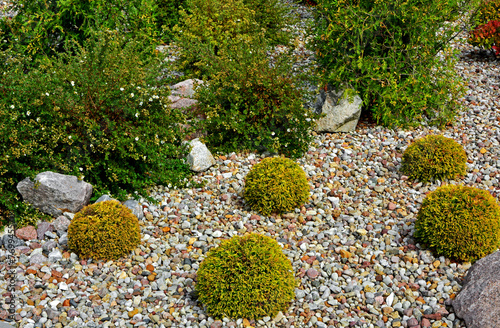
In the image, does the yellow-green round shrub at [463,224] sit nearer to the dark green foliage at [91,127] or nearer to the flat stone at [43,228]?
the dark green foliage at [91,127]

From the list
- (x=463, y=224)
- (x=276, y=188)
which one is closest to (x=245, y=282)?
(x=276, y=188)

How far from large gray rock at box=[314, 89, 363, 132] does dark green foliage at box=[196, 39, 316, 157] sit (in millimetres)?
321

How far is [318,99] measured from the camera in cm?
630

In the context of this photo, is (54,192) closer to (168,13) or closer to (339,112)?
(339,112)

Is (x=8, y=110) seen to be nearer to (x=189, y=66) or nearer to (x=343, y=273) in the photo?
(x=189, y=66)

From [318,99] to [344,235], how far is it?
7.65ft

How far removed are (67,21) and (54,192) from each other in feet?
11.4

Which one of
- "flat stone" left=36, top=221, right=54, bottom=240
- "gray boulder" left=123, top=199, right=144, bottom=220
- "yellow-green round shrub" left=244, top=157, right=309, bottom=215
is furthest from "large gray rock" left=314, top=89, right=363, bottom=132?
"flat stone" left=36, top=221, right=54, bottom=240

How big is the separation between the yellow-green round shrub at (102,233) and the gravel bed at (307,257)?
0.39 ft

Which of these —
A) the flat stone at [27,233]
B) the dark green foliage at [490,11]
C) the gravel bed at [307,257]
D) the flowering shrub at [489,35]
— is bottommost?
the gravel bed at [307,257]

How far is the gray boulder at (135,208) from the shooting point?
4.67m

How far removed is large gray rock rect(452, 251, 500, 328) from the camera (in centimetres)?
342

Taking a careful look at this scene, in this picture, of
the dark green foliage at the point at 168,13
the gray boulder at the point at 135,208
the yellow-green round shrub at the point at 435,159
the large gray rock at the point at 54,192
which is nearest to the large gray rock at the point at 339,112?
the yellow-green round shrub at the point at 435,159

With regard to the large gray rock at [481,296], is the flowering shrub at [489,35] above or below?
above
